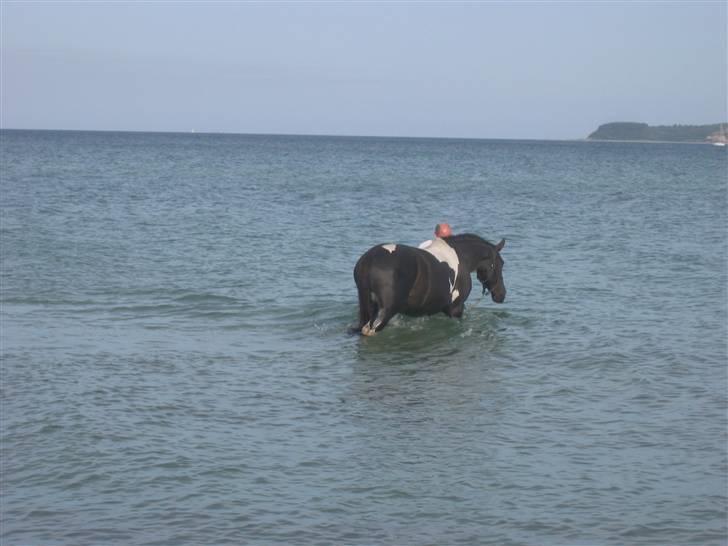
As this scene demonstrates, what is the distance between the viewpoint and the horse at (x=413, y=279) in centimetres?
1279

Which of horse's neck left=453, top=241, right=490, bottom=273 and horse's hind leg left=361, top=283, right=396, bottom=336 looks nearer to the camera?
horse's hind leg left=361, top=283, right=396, bottom=336

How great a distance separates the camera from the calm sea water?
7363mm

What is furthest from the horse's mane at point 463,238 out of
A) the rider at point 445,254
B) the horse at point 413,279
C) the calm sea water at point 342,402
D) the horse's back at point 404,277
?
the calm sea water at point 342,402

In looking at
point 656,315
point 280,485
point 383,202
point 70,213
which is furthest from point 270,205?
point 280,485

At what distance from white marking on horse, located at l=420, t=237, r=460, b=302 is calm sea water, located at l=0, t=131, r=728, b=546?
57 cm

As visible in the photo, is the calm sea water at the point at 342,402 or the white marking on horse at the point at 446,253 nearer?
the calm sea water at the point at 342,402

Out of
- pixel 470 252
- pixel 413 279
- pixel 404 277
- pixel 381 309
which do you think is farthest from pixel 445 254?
pixel 381 309

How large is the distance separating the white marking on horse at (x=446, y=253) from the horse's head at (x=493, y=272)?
0.62 metres

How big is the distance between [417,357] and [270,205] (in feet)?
82.1

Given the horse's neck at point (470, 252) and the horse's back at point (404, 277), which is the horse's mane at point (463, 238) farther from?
the horse's back at point (404, 277)

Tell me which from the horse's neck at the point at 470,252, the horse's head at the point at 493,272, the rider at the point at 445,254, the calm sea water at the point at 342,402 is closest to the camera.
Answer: the calm sea water at the point at 342,402

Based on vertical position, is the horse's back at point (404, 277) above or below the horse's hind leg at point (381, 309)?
above

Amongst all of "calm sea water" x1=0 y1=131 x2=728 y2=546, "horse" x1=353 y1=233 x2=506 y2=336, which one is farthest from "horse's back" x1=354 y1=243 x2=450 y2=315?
"calm sea water" x1=0 y1=131 x2=728 y2=546

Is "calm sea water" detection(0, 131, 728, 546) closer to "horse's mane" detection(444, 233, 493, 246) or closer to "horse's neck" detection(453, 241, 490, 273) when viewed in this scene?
"horse's neck" detection(453, 241, 490, 273)
